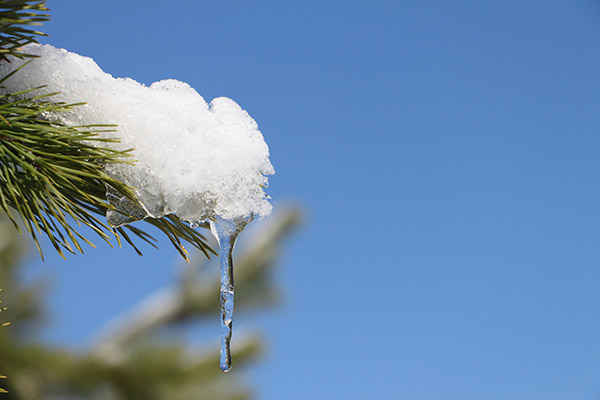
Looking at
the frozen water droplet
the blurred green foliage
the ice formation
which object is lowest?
the frozen water droplet

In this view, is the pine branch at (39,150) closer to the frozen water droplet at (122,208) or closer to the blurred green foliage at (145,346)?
the frozen water droplet at (122,208)

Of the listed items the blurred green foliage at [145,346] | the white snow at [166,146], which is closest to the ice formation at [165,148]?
the white snow at [166,146]

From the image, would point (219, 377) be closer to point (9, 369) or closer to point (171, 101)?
point (9, 369)

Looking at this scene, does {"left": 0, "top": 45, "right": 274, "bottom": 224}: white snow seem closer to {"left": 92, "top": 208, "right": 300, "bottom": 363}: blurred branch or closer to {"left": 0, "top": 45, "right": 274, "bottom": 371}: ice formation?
{"left": 0, "top": 45, "right": 274, "bottom": 371}: ice formation

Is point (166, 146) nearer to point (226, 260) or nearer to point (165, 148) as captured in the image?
point (165, 148)

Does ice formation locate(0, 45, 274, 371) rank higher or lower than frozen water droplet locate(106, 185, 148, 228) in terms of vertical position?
higher

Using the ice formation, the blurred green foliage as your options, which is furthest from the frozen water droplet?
the blurred green foliage

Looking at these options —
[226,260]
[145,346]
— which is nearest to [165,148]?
[226,260]

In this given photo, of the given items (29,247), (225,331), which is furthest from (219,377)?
(225,331)

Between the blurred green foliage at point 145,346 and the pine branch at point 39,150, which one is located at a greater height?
the blurred green foliage at point 145,346
